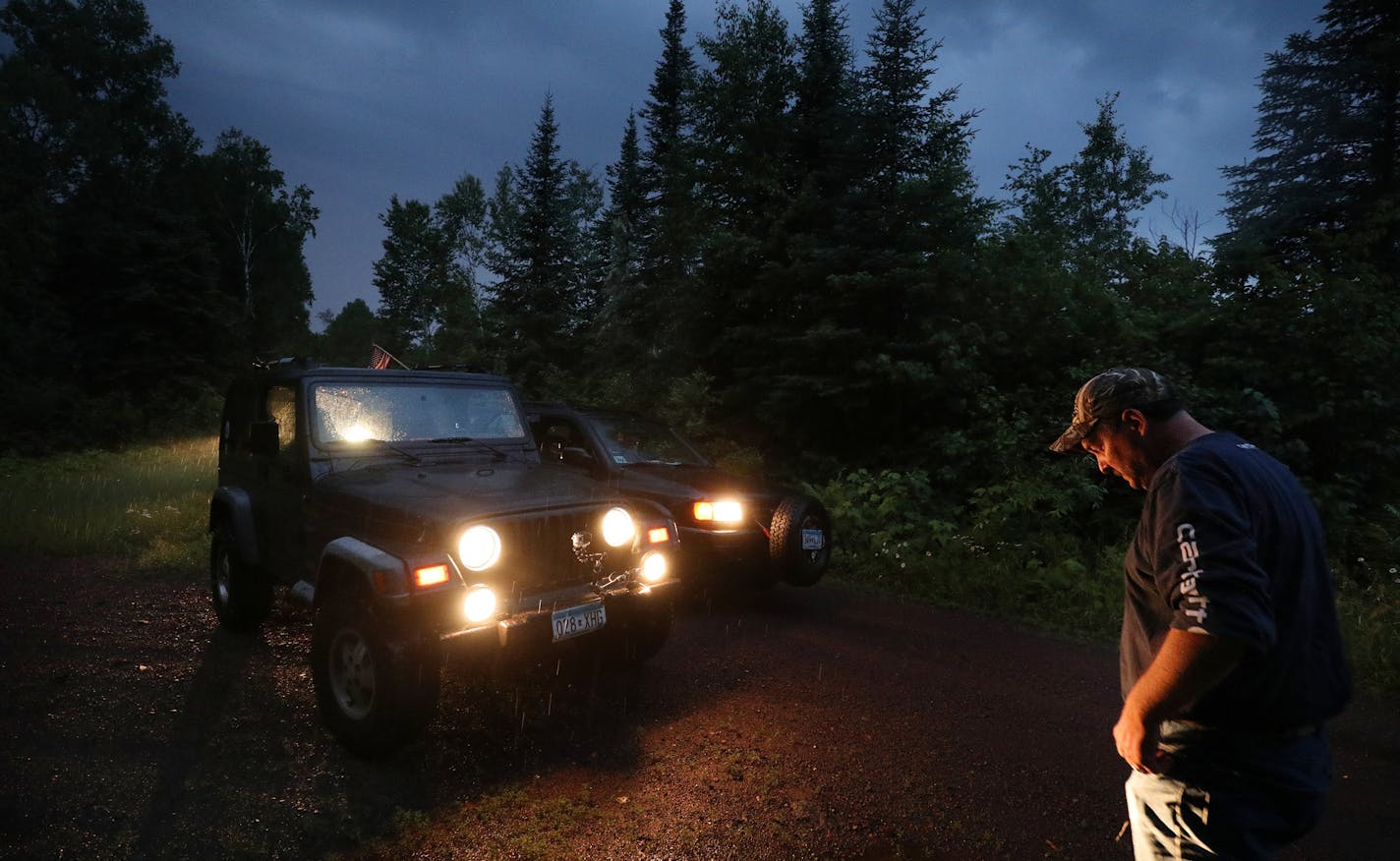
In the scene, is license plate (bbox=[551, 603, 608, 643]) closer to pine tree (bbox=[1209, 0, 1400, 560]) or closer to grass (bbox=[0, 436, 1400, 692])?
grass (bbox=[0, 436, 1400, 692])

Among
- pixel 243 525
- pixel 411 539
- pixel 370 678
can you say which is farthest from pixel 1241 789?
pixel 243 525

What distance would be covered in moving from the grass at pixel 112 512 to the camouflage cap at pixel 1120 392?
9.46 meters

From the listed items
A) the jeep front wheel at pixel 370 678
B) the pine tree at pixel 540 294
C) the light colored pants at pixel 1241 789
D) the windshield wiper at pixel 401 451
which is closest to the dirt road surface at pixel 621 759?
the jeep front wheel at pixel 370 678

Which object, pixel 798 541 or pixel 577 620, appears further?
pixel 798 541

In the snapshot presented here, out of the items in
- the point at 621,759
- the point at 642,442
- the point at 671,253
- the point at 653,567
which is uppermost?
the point at 671,253

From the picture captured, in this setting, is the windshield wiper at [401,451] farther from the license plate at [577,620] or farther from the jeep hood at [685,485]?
the jeep hood at [685,485]

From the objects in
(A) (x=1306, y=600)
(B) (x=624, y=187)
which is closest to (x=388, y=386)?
(A) (x=1306, y=600)

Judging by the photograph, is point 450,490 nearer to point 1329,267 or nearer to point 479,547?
point 479,547

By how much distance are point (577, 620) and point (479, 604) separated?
0.58 m

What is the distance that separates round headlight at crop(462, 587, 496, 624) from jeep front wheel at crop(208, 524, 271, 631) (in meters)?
2.86

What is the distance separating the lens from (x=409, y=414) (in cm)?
532

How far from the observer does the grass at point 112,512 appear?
9.30 m

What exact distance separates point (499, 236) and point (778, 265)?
28.6 metres

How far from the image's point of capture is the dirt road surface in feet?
10.5
